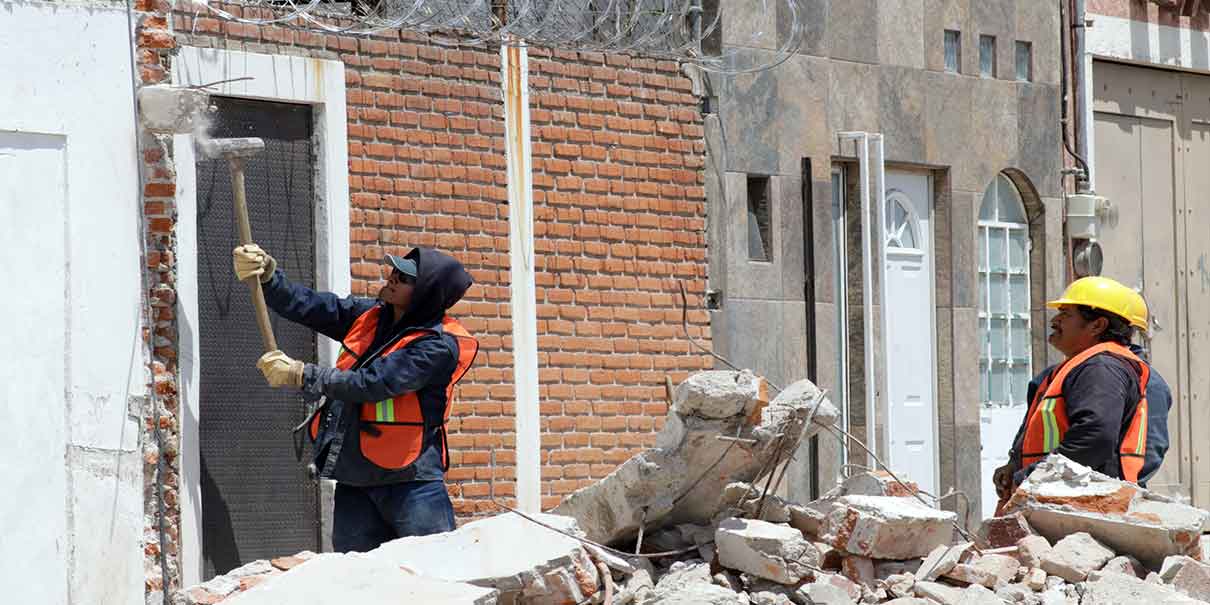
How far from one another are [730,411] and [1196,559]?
233cm

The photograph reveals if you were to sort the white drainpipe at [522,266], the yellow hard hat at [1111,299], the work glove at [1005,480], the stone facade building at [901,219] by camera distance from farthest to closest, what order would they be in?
the stone facade building at [901,219], the white drainpipe at [522,266], the work glove at [1005,480], the yellow hard hat at [1111,299]

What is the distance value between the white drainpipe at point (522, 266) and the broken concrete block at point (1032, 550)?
3.31m

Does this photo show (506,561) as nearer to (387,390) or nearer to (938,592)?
(387,390)

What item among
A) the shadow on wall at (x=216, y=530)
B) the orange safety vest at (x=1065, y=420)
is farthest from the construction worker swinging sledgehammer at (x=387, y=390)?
the orange safety vest at (x=1065, y=420)

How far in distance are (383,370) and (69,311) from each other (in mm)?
1244

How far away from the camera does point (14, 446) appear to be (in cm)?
739

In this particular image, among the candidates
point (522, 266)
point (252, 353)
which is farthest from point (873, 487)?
point (252, 353)

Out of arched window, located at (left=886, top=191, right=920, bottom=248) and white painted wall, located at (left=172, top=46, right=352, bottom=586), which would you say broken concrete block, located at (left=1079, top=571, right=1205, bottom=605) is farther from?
arched window, located at (left=886, top=191, right=920, bottom=248)

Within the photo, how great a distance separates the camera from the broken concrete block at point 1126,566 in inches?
327

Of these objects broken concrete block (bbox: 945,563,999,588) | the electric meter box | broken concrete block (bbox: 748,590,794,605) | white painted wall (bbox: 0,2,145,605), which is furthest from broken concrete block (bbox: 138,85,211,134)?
the electric meter box

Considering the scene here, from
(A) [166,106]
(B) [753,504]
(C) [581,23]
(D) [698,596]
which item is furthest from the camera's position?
(C) [581,23]

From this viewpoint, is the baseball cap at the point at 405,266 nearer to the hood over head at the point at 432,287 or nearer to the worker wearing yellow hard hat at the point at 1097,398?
the hood over head at the point at 432,287

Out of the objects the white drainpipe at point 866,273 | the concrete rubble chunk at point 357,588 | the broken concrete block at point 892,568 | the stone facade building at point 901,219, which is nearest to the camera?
the concrete rubble chunk at point 357,588

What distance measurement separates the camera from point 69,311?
754cm
